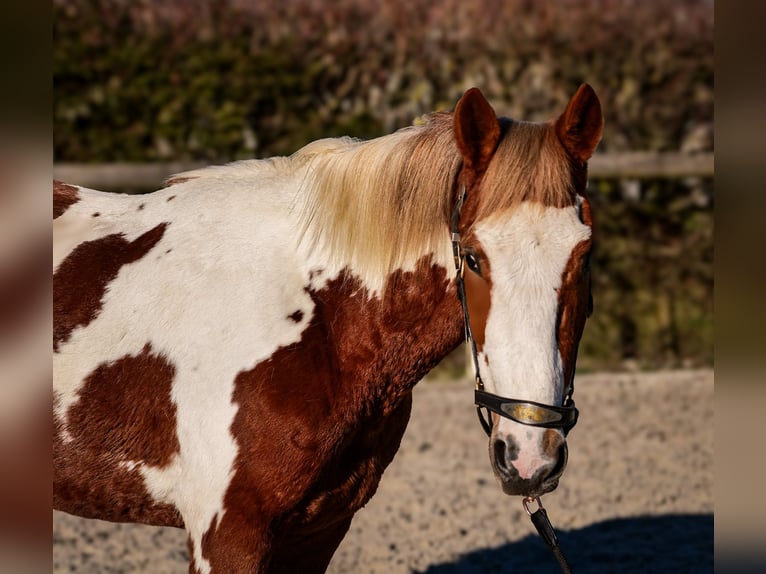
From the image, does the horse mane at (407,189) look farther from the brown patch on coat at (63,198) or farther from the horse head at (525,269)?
the brown patch on coat at (63,198)

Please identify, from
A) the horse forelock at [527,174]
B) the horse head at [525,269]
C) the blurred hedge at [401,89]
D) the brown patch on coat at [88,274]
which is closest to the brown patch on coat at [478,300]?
the horse head at [525,269]

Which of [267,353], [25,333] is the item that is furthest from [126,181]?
[25,333]

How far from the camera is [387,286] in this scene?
7.72 feet

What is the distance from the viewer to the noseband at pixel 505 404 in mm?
1980

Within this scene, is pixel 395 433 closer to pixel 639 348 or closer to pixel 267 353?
pixel 267 353

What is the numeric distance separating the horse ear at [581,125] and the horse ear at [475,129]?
159mm

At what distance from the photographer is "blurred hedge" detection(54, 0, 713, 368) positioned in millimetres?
7051

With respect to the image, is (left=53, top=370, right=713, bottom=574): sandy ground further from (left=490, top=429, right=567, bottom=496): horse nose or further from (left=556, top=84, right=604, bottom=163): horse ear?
(left=556, top=84, right=604, bottom=163): horse ear

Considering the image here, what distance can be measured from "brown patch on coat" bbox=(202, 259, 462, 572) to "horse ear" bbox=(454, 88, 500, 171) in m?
0.30

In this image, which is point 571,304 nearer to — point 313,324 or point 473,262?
point 473,262

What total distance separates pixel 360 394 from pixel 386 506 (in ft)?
8.37

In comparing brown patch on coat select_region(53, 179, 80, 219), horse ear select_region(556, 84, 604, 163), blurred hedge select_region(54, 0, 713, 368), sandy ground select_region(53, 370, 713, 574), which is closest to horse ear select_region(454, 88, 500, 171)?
horse ear select_region(556, 84, 604, 163)

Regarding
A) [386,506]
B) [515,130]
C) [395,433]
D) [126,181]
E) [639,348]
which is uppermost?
[515,130]

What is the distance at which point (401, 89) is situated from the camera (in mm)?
7422
